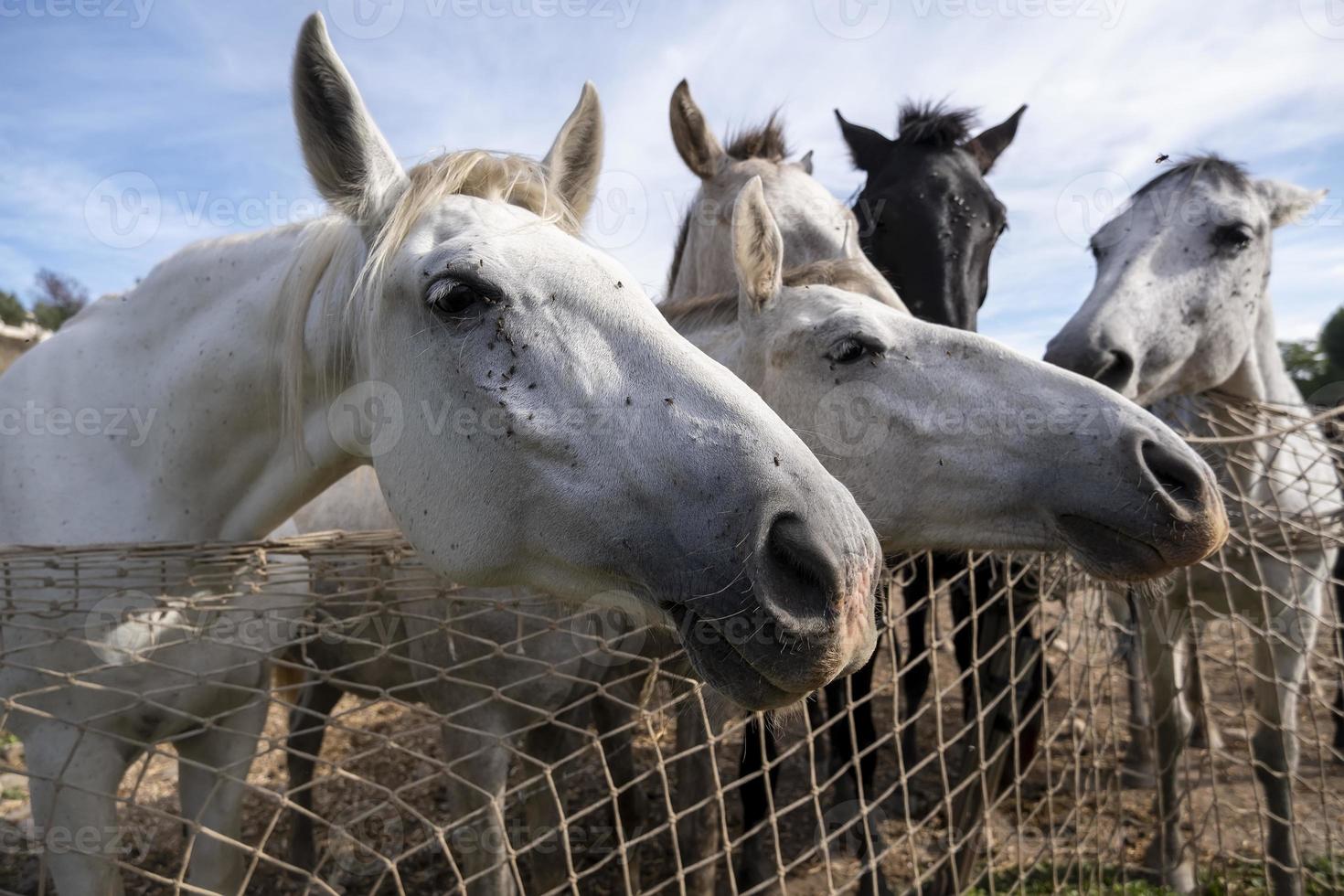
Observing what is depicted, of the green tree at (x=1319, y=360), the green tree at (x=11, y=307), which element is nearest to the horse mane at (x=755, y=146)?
the green tree at (x=1319, y=360)

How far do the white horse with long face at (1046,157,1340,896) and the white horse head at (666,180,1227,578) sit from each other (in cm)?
142

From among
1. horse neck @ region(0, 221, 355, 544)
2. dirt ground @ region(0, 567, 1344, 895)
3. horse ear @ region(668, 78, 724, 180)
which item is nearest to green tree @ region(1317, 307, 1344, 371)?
dirt ground @ region(0, 567, 1344, 895)

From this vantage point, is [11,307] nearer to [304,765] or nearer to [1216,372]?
[304,765]

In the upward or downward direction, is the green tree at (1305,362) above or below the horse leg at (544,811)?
above

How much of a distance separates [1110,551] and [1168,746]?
2.58 meters

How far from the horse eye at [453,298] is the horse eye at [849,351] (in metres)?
0.98

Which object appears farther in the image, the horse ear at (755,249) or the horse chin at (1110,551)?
the horse ear at (755,249)

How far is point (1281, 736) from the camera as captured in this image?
3139 millimetres

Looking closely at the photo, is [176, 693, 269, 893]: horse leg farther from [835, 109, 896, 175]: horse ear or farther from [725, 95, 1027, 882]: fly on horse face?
[835, 109, 896, 175]: horse ear

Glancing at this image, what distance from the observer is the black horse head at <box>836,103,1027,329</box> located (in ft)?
12.1

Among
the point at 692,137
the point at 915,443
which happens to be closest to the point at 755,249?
the point at 915,443

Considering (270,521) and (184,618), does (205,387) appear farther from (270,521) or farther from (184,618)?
(184,618)

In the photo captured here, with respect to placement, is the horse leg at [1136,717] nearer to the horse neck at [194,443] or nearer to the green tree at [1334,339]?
the horse neck at [194,443]

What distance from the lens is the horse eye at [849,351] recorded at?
2059mm
